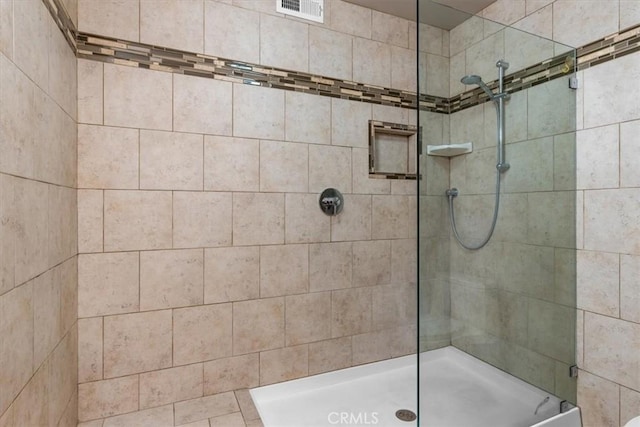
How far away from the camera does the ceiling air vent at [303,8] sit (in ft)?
6.26

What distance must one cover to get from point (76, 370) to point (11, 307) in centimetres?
84

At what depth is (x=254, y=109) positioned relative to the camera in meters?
1.86

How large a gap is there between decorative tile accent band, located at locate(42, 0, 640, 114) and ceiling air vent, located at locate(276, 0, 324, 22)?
13.7 inches

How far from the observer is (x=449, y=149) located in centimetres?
143

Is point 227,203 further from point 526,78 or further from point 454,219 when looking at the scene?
point 526,78

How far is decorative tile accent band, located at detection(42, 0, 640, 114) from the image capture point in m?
1.43

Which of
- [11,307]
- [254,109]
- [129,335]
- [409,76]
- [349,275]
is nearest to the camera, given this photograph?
[11,307]

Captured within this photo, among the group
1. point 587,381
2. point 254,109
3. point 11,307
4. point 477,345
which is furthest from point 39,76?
point 587,381

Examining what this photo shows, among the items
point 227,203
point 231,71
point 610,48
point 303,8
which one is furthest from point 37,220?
point 610,48

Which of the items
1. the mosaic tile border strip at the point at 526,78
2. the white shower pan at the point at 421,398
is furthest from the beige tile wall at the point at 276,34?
the white shower pan at the point at 421,398

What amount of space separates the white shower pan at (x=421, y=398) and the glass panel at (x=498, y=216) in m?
0.01

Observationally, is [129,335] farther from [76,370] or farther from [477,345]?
[477,345]

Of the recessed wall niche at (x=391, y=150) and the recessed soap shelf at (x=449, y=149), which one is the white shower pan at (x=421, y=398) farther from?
the recessed wall niche at (x=391, y=150)

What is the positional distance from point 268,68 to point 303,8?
45cm
